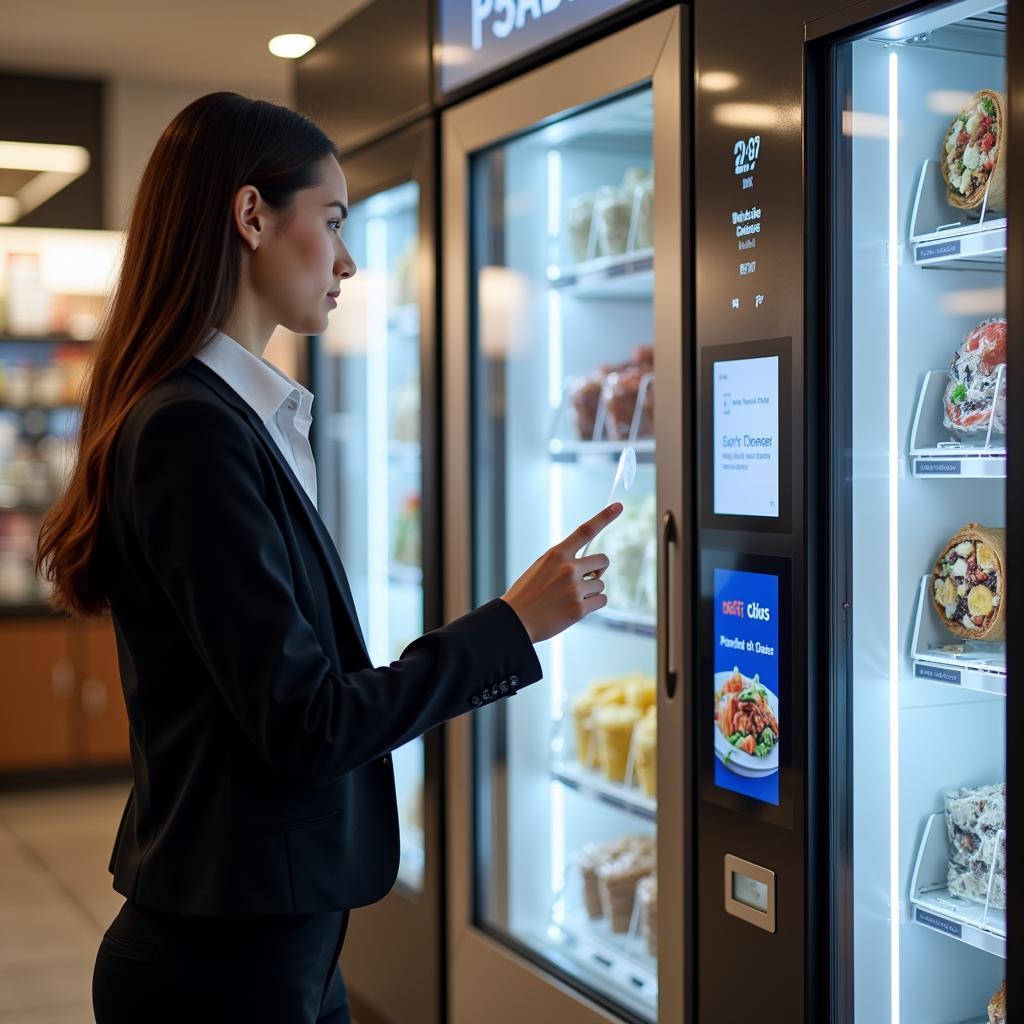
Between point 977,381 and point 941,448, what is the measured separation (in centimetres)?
11

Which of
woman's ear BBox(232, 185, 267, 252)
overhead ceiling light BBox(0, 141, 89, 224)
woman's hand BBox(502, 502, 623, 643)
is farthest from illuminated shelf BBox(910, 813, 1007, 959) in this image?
overhead ceiling light BBox(0, 141, 89, 224)

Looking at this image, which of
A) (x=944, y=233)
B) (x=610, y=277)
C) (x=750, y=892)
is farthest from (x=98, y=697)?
(x=944, y=233)

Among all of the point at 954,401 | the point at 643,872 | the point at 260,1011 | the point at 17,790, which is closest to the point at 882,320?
the point at 954,401

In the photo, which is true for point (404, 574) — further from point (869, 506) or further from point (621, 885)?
point (869, 506)

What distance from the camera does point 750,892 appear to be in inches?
76.2

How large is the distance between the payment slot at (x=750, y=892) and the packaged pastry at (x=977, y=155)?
3.32 feet

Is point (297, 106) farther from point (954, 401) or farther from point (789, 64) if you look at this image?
point (954, 401)

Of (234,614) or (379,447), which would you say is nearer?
(234,614)

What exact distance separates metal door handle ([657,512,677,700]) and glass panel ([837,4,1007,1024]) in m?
0.37

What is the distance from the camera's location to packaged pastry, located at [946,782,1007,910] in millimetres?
1770

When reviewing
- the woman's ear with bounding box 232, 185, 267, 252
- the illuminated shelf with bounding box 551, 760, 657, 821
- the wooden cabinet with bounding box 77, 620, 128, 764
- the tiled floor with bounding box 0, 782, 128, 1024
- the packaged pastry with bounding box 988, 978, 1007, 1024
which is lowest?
the tiled floor with bounding box 0, 782, 128, 1024

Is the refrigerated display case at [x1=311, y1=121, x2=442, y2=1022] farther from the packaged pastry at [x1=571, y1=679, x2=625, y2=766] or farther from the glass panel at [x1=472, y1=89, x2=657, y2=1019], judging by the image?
the packaged pastry at [x1=571, y1=679, x2=625, y2=766]

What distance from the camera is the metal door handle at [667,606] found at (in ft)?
6.82

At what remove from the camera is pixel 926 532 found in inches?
73.0
